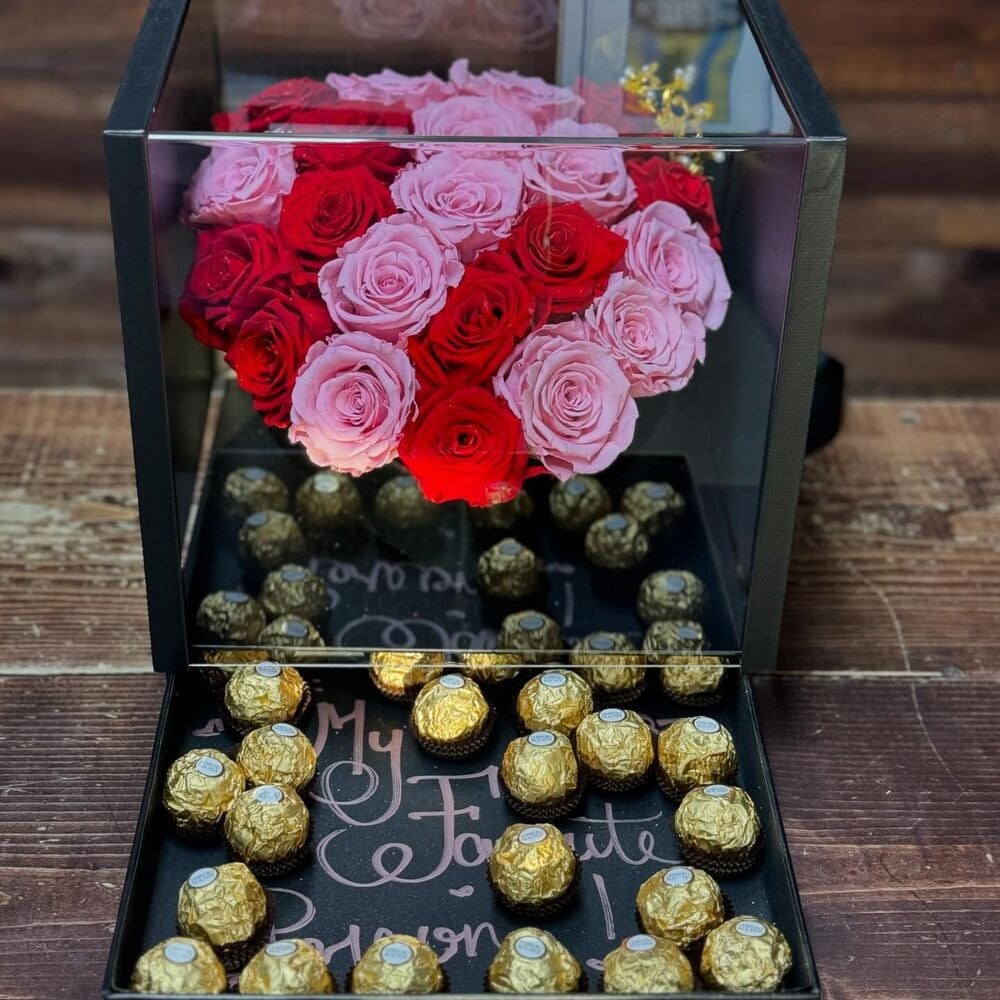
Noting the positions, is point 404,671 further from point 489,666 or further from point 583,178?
point 583,178

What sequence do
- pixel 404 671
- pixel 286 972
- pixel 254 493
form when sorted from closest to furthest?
1. pixel 286 972
2. pixel 404 671
3. pixel 254 493

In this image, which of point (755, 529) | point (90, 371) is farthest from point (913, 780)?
point (90, 371)

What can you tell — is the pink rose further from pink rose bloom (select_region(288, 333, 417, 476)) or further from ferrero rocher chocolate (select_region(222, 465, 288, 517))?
ferrero rocher chocolate (select_region(222, 465, 288, 517))

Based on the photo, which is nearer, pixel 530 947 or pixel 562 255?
pixel 530 947

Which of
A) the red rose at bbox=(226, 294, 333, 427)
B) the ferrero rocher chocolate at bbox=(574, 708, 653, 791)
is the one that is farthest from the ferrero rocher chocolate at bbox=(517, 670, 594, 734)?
the red rose at bbox=(226, 294, 333, 427)

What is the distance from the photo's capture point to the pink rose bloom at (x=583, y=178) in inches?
32.6

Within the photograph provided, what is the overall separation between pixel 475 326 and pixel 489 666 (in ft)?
0.77

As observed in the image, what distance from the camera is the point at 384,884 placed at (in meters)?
0.85

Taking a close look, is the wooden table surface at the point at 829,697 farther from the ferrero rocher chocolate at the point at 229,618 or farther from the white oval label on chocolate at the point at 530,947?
the white oval label on chocolate at the point at 530,947

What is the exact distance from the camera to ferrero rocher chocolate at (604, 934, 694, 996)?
752 mm

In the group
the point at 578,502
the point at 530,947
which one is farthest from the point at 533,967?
the point at 578,502

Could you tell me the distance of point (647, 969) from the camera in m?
0.76

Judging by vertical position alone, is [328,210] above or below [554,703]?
above

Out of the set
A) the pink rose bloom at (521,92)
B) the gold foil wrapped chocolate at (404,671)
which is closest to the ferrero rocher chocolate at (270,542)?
the gold foil wrapped chocolate at (404,671)
